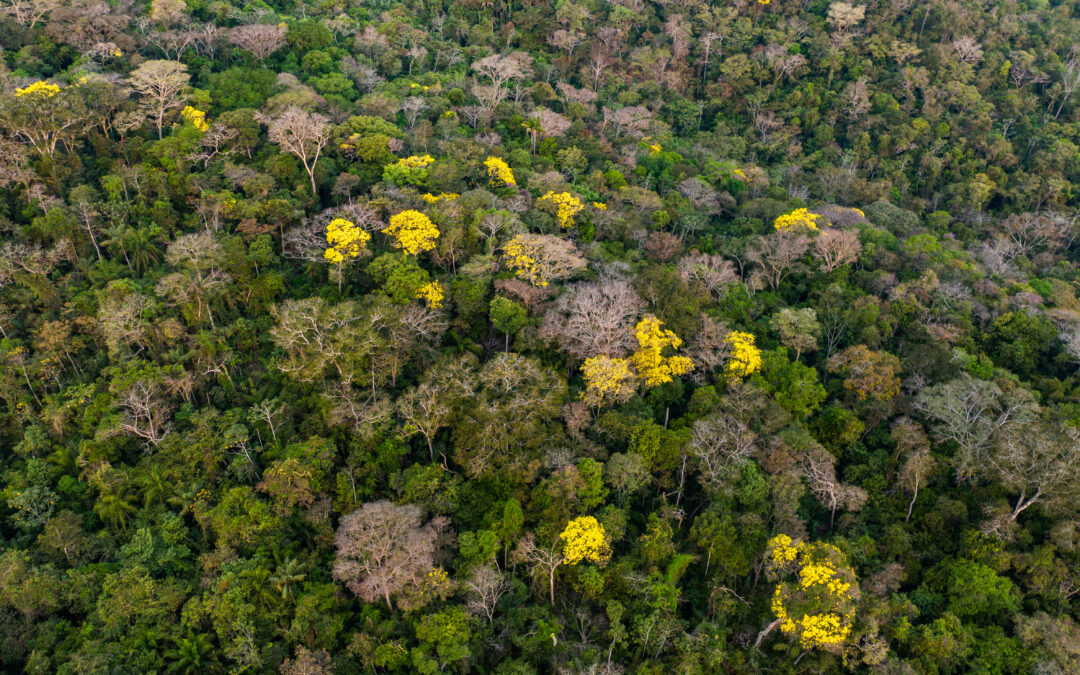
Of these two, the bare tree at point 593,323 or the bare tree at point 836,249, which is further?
the bare tree at point 836,249

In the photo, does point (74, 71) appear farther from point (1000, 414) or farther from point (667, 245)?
point (1000, 414)

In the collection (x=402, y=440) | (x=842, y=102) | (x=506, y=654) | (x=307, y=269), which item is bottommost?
(x=506, y=654)

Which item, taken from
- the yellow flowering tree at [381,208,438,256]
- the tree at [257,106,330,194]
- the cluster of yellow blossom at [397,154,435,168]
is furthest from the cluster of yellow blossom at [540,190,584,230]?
the tree at [257,106,330,194]

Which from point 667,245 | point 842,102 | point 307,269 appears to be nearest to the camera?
point 307,269

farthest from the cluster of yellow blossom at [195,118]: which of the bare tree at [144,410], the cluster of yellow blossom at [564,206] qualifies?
the cluster of yellow blossom at [564,206]

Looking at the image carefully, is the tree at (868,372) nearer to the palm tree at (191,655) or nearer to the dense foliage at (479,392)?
the dense foliage at (479,392)

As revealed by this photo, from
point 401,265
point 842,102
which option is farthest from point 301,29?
point 842,102

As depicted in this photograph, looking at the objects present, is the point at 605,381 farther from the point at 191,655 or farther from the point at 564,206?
the point at 191,655
